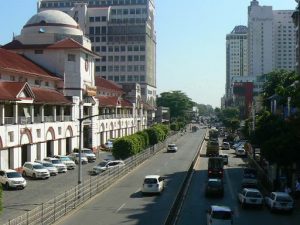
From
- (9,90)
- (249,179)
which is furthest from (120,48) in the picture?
(249,179)

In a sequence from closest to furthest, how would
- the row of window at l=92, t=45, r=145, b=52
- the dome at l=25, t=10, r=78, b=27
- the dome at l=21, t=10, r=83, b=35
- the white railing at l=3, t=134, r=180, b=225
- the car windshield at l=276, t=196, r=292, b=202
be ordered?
the white railing at l=3, t=134, r=180, b=225 → the car windshield at l=276, t=196, r=292, b=202 → the dome at l=21, t=10, r=83, b=35 → the dome at l=25, t=10, r=78, b=27 → the row of window at l=92, t=45, r=145, b=52

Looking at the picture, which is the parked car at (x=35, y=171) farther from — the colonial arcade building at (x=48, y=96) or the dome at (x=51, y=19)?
the dome at (x=51, y=19)

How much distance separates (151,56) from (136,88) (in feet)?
199

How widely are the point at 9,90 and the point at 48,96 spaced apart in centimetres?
1156

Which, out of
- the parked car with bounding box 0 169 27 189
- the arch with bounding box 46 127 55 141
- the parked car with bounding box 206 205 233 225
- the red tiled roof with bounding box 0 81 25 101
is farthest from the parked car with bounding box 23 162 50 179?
the parked car with bounding box 206 205 233 225

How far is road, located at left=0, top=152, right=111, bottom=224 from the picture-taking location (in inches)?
1332

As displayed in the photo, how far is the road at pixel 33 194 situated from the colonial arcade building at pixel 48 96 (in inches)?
216

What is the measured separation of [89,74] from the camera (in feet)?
267

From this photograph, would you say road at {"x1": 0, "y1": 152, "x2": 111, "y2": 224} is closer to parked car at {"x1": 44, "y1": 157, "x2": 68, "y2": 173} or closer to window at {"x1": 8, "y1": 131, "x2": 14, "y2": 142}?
parked car at {"x1": 44, "y1": 157, "x2": 68, "y2": 173}

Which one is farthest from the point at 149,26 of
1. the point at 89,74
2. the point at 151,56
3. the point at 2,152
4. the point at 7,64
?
the point at 2,152

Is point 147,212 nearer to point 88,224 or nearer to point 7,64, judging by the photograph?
point 88,224

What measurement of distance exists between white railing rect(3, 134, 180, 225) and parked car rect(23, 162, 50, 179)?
21.4 feet

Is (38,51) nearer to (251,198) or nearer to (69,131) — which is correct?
(69,131)

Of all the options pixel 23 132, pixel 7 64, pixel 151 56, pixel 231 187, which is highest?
pixel 151 56
